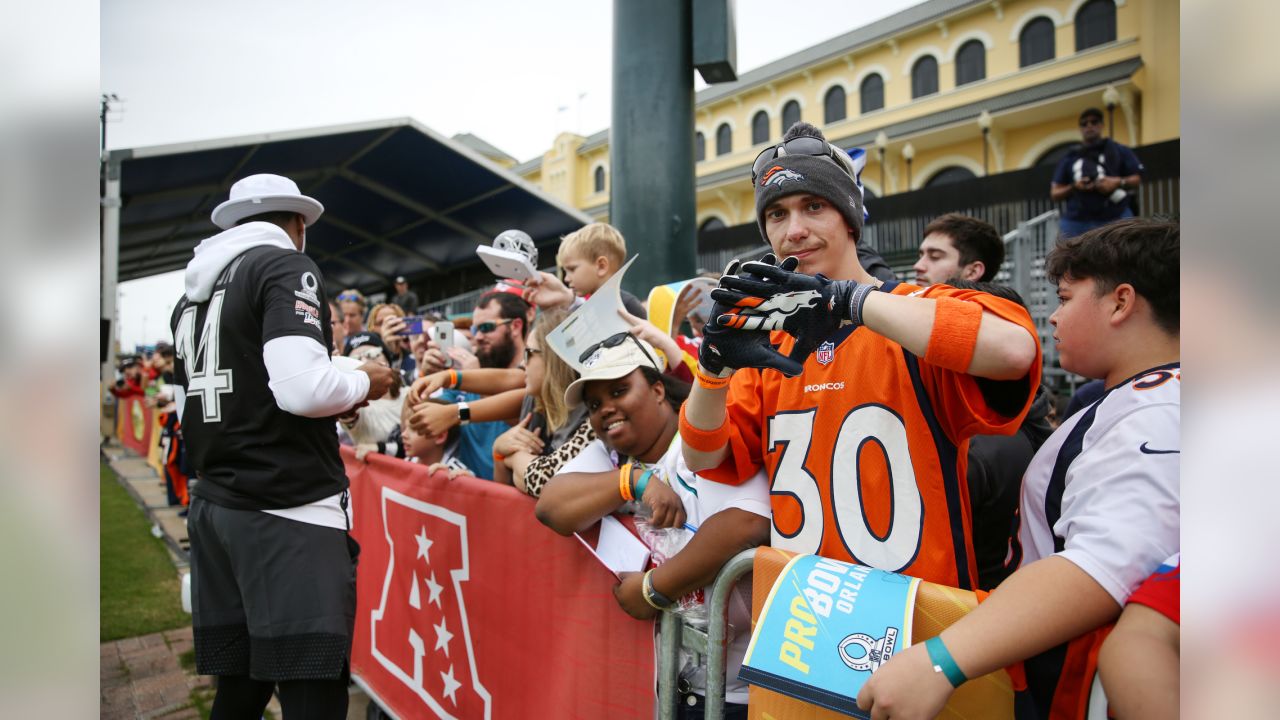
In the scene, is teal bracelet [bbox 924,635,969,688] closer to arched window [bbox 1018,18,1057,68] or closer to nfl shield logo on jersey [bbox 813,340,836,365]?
nfl shield logo on jersey [bbox 813,340,836,365]

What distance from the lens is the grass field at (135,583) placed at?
552 centimetres

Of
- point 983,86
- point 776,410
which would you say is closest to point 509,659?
point 776,410

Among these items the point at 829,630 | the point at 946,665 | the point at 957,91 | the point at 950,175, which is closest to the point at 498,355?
the point at 829,630

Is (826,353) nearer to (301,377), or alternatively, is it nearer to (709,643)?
(709,643)

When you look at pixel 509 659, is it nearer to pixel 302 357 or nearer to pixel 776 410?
pixel 302 357

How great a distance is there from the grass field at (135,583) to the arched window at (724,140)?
27.7 meters

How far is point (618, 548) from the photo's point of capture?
2.34 m

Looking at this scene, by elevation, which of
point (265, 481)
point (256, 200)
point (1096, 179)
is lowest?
point (265, 481)

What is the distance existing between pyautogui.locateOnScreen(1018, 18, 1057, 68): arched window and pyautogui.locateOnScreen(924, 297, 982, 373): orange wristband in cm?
2676

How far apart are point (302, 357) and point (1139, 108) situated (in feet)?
80.1

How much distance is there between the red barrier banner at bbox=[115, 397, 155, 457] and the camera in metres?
15.3

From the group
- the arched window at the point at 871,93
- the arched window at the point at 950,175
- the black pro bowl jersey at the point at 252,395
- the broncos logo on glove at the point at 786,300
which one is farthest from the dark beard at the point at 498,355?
the arched window at the point at 871,93

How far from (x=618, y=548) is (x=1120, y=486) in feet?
4.55
